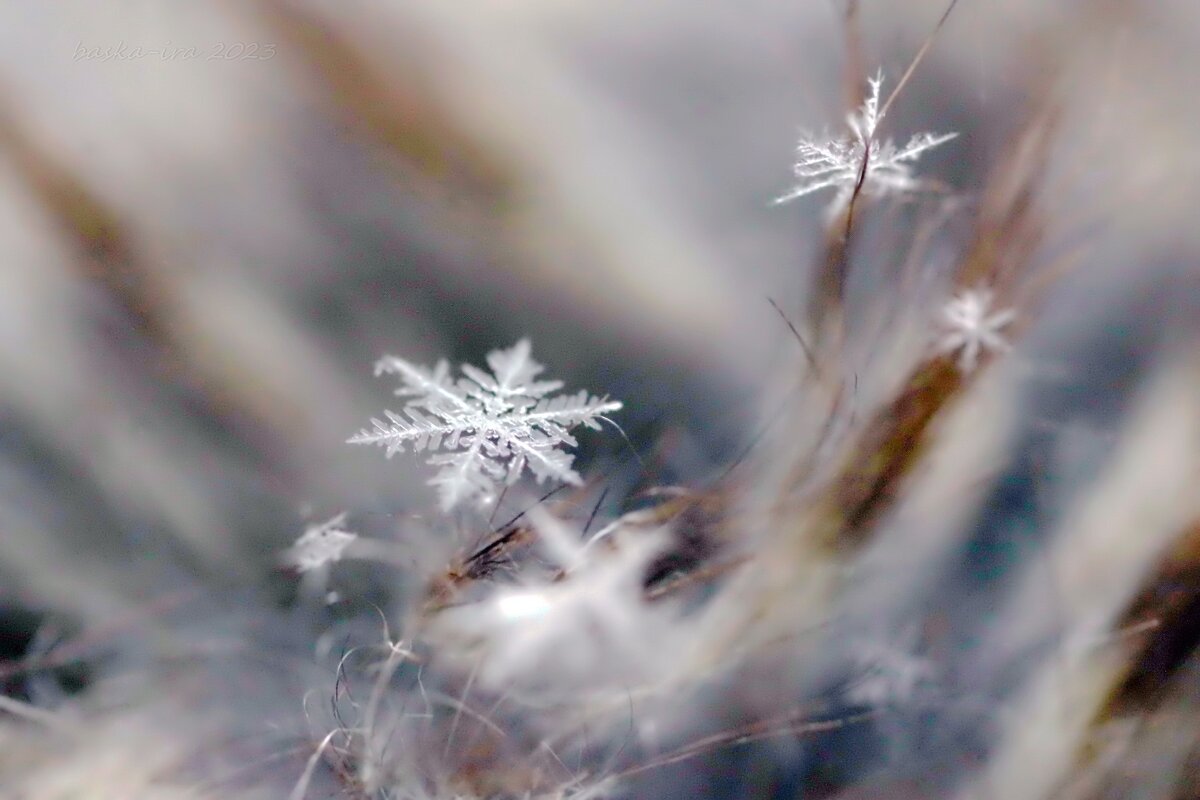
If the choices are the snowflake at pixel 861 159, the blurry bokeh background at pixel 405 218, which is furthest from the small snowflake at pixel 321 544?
the snowflake at pixel 861 159

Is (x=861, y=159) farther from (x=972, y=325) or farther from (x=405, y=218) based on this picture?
(x=405, y=218)

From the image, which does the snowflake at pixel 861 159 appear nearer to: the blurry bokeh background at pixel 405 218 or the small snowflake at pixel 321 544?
the blurry bokeh background at pixel 405 218

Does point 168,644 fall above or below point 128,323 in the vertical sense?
below

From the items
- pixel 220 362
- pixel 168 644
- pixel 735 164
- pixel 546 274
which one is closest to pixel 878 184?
pixel 735 164

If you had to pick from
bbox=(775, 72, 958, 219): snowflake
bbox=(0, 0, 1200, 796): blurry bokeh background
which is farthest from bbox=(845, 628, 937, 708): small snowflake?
bbox=(775, 72, 958, 219): snowflake

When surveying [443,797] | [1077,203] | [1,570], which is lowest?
[443,797]

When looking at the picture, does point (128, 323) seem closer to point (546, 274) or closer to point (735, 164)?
point (546, 274)
